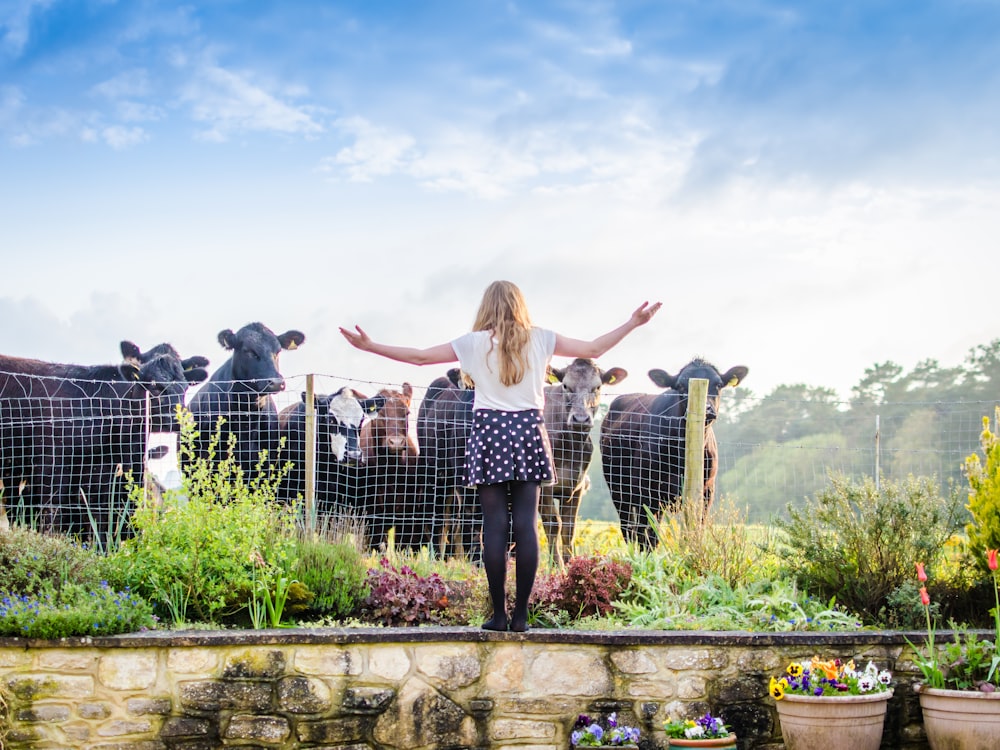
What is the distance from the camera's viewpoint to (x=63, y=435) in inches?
460

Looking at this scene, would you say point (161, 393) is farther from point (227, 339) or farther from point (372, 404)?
point (372, 404)

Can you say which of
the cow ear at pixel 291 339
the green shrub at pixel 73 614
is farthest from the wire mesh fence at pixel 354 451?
the green shrub at pixel 73 614

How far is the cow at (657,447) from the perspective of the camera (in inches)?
447

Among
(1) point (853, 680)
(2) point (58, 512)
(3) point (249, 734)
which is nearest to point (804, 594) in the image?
(1) point (853, 680)

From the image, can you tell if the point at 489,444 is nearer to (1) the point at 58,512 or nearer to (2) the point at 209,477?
(2) the point at 209,477

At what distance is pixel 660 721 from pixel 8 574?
12.2 ft

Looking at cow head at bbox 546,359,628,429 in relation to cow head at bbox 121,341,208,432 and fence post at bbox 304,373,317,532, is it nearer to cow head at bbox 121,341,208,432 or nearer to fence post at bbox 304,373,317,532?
fence post at bbox 304,373,317,532

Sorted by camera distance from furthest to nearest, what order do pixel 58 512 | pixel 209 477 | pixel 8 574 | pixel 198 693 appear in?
pixel 58 512, pixel 209 477, pixel 8 574, pixel 198 693

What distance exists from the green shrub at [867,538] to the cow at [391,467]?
501 centimetres

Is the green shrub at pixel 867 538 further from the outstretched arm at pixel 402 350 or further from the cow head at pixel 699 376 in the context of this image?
the cow head at pixel 699 376

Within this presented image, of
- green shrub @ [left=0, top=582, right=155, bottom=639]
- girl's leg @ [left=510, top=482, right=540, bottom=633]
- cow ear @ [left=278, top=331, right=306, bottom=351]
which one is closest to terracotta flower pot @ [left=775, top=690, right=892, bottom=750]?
girl's leg @ [left=510, top=482, right=540, bottom=633]

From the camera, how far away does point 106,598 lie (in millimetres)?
5961

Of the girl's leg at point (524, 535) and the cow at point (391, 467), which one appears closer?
the girl's leg at point (524, 535)

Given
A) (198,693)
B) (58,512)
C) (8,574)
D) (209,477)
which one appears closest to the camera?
(198,693)
